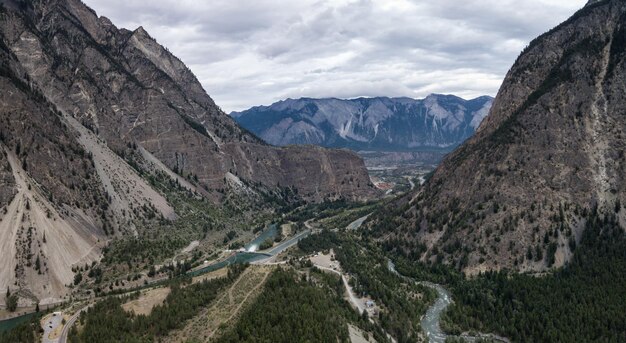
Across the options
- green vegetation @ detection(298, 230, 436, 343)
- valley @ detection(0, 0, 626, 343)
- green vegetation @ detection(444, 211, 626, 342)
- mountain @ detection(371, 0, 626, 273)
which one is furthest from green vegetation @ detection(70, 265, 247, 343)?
mountain @ detection(371, 0, 626, 273)

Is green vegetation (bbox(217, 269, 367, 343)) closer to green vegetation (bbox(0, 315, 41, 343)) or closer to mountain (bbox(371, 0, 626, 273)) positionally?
green vegetation (bbox(0, 315, 41, 343))

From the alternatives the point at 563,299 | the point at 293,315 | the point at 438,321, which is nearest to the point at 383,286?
the point at 438,321

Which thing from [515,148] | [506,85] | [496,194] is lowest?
[496,194]

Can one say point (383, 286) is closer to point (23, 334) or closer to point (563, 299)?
point (563, 299)

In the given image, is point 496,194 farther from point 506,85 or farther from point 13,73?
point 13,73

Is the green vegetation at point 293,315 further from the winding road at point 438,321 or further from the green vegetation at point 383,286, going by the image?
the winding road at point 438,321

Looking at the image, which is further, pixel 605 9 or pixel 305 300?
pixel 605 9

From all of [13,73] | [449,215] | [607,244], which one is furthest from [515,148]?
[13,73]
